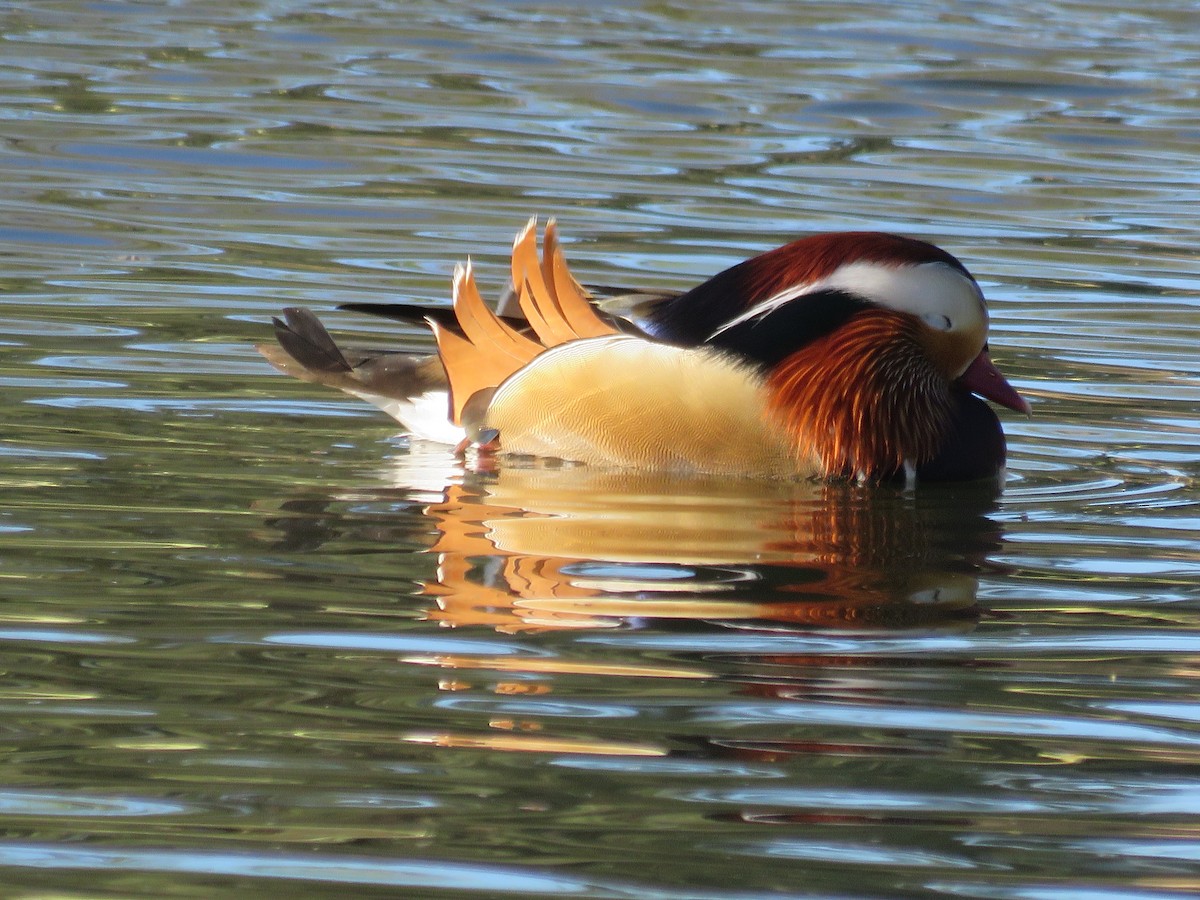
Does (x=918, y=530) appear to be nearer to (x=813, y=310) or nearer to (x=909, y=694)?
(x=813, y=310)

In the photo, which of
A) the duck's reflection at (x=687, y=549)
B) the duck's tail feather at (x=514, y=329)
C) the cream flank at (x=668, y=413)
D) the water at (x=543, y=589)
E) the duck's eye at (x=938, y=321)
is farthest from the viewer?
the duck's eye at (x=938, y=321)

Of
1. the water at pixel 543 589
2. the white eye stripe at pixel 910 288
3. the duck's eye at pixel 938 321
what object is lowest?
the water at pixel 543 589

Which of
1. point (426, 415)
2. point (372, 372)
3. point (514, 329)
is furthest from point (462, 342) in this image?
point (372, 372)

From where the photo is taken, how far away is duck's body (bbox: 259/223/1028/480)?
682 cm

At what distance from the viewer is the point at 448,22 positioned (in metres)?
18.7

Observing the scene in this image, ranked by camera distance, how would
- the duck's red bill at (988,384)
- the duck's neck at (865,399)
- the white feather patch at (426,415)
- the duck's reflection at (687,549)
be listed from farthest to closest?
1. the white feather patch at (426,415)
2. the duck's red bill at (988,384)
3. the duck's neck at (865,399)
4. the duck's reflection at (687,549)

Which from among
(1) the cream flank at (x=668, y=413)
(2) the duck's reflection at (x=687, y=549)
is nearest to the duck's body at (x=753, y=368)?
(1) the cream flank at (x=668, y=413)

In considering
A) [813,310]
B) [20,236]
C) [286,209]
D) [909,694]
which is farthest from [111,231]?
[909,694]

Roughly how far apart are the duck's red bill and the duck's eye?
21 cm

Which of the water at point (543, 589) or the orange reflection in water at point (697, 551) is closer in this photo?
the water at point (543, 589)

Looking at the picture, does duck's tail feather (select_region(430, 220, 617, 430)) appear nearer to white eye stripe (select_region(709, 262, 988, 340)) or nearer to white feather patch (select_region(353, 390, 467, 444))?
white feather patch (select_region(353, 390, 467, 444))

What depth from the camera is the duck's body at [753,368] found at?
6.82 m

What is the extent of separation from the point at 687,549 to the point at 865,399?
1.36 metres

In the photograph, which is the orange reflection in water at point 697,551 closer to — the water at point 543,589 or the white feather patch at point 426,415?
the water at point 543,589
